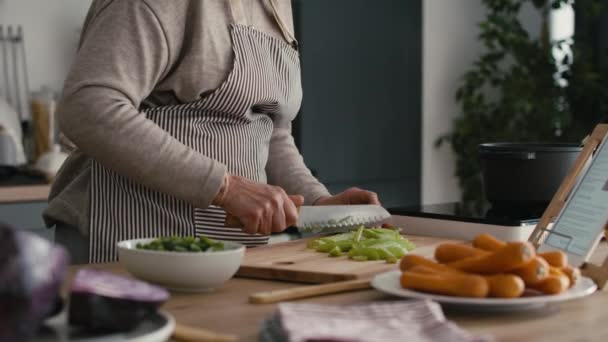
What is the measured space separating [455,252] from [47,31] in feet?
8.77

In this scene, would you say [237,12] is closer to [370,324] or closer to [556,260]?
[556,260]

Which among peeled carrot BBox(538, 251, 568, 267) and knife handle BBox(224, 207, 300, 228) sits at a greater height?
peeled carrot BBox(538, 251, 568, 267)

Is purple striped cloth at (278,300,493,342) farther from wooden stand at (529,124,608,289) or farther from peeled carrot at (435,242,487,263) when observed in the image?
wooden stand at (529,124,608,289)

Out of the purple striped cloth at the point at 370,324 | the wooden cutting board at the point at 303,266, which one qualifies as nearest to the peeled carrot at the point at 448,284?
the purple striped cloth at the point at 370,324

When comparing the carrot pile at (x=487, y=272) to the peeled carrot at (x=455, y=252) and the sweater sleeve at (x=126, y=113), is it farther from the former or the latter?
the sweater sleeve at (x=126, y=113)

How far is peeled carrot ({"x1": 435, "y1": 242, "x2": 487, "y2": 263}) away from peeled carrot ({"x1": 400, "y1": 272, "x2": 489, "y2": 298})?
0.17 feet

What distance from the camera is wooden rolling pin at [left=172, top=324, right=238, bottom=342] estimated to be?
0.91m

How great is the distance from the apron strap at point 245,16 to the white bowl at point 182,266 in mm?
706

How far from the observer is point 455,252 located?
116 cm

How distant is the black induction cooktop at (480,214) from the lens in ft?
5.95

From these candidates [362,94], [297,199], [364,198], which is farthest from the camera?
[362,94]

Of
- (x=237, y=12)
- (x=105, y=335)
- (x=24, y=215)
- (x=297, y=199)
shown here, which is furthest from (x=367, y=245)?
(x=24, y=215)

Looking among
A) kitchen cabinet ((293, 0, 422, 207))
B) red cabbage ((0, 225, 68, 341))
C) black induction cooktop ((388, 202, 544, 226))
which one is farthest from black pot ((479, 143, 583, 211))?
kitchen cabinet ((293, 0, 422, 207))

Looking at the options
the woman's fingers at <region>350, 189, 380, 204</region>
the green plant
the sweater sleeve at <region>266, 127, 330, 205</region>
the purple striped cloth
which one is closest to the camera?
the purple striped cloth
